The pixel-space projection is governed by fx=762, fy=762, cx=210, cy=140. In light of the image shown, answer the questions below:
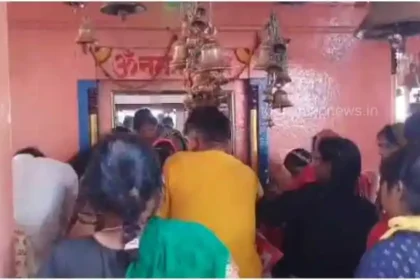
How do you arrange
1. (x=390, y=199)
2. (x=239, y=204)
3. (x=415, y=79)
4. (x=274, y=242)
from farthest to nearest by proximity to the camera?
1. (x=415, y=79)
2. (x=274, y=242)
3. (x=239, y=204)
4. (x=390, y=199)

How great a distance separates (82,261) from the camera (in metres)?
1.02

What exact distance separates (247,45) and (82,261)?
1.33m

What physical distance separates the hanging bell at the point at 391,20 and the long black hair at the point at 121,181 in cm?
75

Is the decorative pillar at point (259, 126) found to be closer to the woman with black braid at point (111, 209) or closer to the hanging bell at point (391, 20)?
the hanging bell at point (391, 20)

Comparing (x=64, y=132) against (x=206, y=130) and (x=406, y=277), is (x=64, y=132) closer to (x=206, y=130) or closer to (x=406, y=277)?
(x=206, y=130)

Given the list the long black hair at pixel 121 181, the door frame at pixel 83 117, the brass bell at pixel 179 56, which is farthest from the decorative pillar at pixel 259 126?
the long black hair at pixel 121 181

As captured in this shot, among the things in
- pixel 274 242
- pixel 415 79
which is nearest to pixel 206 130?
pixel 274 242

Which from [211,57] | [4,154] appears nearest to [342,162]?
[211,57]

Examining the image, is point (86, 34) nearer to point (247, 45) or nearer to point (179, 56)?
point (179, 56)

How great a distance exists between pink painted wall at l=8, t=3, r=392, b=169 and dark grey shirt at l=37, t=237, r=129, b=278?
867mm

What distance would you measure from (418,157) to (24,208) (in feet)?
2.78

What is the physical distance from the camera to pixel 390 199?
3.72 feet

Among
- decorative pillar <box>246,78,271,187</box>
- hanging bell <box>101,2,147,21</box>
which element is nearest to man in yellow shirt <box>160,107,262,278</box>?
hanging bell <box>101,2,147,21</box>

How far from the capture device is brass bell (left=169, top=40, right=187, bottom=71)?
2.01m
